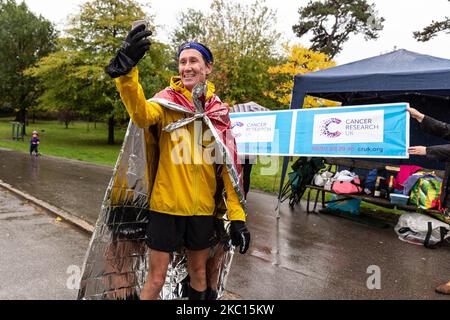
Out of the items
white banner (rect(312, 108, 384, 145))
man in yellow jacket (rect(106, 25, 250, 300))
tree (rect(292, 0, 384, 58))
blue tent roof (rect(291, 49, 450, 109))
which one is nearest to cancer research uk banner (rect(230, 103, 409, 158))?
white banner (rect(312, 108, 384, 145))

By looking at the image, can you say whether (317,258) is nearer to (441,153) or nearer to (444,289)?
(444,289)

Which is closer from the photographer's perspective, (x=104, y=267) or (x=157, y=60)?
(x=104, y=267)

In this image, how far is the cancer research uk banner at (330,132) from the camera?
544 cm

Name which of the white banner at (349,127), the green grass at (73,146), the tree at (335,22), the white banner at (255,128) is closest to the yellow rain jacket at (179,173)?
the white banner at (349,127)

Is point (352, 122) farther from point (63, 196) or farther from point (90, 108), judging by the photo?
point (90, 108)

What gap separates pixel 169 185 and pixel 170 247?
405 mm

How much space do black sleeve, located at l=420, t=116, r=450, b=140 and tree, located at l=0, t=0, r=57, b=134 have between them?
1302 inches

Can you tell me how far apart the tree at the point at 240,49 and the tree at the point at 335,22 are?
11080 millimetres

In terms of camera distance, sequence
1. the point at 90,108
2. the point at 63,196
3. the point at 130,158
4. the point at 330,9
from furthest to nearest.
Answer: the point at 330,9 < the point at 90,108 < the point at 63,196 < the point at 130,158

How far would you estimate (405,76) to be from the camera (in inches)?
245

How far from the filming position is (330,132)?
6078mm

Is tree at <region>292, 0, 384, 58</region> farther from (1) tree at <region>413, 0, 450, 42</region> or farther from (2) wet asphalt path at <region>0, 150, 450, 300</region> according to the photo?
(2) wet asphalt path at <region>0, 150, 450, 300</region>
